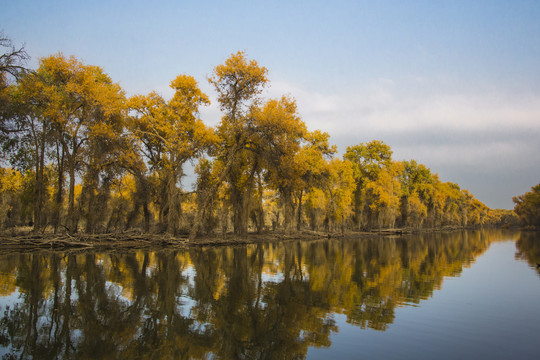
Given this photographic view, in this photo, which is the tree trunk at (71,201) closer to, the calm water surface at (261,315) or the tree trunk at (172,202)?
the tree trunk at (172,202)

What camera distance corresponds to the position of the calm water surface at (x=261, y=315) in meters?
6.23

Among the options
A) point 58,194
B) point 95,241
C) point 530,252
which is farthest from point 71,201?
point 530,252

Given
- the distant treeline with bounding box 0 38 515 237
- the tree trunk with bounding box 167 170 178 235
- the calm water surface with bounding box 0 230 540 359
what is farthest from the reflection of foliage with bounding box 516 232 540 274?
the tree trunk with bounding box 167 170 178 235

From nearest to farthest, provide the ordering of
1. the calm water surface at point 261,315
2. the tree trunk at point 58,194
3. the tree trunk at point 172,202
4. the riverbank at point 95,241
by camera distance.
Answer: the calm water surface at point 261,315
the riverbank at point 95,241
the tree trunk at point 58,194
the tree trunk at point 172,202

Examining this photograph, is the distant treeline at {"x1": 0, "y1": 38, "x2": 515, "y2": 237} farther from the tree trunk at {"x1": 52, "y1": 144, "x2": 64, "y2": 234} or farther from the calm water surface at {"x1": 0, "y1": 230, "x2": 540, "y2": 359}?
the calm water surface at {"x1": 0, "y1": 230, "x2": 540, "y2": 359}

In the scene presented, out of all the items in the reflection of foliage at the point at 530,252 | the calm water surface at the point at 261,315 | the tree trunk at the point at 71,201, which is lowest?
the reflection of foliage at the point at 530,252

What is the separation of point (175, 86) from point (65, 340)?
97.2 feet

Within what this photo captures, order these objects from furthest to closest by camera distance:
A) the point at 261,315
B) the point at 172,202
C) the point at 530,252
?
the point at 172,202 → the point at 530,252 → the point at 261,315

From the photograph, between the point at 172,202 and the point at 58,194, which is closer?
the point at 58,194

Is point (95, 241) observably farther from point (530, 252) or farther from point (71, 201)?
point (530, 252)

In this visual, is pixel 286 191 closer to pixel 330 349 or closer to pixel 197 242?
pixel 197 242

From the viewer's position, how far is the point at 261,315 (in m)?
8.29

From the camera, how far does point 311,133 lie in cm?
4747

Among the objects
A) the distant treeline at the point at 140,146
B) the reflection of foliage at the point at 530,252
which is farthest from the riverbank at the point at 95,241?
the reflection of foliage at the point at 530,252
